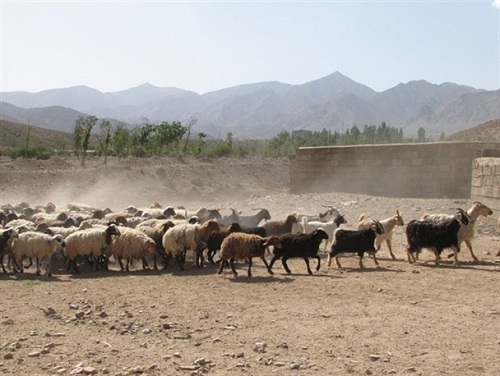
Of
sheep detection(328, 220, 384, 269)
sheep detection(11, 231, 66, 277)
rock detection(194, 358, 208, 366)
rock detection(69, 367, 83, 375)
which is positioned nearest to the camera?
rock detection(69, 367, 83, 375)

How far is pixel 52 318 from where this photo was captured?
27.8 feet

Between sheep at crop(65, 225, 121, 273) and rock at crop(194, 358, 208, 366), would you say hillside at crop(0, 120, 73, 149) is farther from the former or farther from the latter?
rock at crop(194, 358, 208, 366)

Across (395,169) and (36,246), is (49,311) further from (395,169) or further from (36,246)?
(395,169)

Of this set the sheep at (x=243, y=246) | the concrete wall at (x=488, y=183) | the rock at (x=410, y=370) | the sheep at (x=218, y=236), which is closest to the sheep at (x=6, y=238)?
the sheep at (x=218, y=236)

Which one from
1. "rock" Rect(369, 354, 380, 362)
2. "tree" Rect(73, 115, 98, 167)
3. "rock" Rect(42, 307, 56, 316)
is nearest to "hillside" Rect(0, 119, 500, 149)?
"tree" Rect(73, 115, 98, 167)

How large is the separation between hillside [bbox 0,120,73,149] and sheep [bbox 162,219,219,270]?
192 ft

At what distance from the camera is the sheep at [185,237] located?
12.1 m

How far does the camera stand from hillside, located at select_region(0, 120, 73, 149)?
231 feet

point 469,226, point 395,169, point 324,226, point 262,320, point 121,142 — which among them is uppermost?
point 121,142

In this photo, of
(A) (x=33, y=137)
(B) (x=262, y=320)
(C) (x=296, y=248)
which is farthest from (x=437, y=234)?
(A) (x=33, y=137)

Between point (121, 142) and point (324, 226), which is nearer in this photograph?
point (324, 226)

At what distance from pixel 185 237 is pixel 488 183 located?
9132mm

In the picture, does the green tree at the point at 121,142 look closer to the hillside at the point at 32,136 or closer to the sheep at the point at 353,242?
the hillside at the point at 32,136

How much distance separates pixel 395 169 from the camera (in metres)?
23.0
